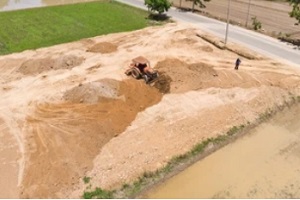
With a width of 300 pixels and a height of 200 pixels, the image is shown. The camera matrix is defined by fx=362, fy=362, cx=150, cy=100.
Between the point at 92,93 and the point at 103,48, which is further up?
the point at 103,48

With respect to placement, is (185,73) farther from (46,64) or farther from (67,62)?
(46,64)

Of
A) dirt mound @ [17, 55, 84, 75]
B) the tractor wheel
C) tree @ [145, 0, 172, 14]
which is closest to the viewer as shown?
the tractor wheel

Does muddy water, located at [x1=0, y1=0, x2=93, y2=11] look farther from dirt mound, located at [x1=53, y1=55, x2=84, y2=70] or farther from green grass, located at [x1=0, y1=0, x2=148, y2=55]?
dirt mound, located at [x1=53, y1=55, x2=84, y2=70]

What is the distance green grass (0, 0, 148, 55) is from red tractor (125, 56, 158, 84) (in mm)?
13297

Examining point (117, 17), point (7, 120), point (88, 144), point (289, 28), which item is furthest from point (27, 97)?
point (289, 28)

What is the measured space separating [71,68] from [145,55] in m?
7.71

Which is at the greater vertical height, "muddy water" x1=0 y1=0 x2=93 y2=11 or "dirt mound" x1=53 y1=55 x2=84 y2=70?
"muddy water" x1=0 y1=0 x2=93 y2=11

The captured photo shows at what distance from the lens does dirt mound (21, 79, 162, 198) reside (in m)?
21.7

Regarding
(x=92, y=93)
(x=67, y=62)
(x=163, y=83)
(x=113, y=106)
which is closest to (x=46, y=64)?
(x=67, y=62)

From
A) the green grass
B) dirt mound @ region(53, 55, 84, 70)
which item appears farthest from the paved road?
dirt mound @ region(53, 55, 84, 70)

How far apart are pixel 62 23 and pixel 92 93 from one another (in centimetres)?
2244

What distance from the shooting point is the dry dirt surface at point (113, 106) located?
2255 cm

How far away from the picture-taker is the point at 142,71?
32375 millimetres

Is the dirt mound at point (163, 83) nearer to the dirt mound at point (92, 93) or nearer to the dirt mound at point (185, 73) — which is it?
the dirt mound at point (185, 73)
